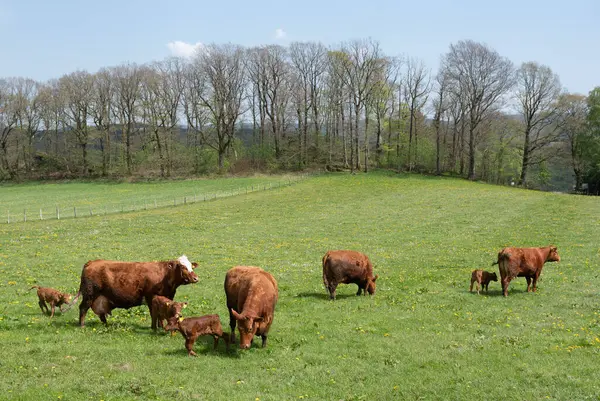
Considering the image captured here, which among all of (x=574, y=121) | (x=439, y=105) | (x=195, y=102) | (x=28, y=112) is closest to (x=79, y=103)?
(x=28, y=112)

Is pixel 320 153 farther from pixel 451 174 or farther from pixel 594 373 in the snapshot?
pixel 594 373

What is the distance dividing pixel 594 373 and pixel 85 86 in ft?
309

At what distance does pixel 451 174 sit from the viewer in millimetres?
90875

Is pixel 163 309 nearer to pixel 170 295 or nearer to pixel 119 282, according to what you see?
pixel 170 295

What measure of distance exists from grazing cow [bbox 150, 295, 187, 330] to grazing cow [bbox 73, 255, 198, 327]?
498 mm

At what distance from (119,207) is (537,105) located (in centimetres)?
7119

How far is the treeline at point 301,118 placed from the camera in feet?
279

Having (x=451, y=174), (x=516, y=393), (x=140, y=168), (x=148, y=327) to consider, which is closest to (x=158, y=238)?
(x=148, y=327)

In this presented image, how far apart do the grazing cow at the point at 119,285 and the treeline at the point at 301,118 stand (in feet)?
236

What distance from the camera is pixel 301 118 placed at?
9506cm

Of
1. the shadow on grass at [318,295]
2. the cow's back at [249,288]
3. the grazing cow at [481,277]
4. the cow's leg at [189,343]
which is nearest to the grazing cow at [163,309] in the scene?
the cow's leg at [189,343]

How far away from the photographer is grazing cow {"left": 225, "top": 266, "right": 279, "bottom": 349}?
12132 millimetres

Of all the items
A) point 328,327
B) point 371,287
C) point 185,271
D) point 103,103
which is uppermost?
point 103,103

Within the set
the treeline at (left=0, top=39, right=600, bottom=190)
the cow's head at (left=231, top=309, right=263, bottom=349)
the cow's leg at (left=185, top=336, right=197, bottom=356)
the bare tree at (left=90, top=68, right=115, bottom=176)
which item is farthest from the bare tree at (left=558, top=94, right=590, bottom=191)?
the cow's leg at (left=185, top=336, right=197, bottom=356)
